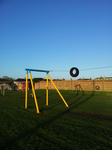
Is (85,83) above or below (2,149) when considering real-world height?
above

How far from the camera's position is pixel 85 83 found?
29703 millimetres

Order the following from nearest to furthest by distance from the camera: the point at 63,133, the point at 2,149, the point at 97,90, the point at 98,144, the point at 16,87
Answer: the point at 2,149 < the point at 98,144 < the point at 63,133 < the point at 97,90 < the point at 16,87

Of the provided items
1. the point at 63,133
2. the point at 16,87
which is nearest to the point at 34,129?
the point at 63,133

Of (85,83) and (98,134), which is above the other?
(85,83)

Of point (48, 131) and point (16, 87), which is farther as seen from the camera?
point (16, 87)

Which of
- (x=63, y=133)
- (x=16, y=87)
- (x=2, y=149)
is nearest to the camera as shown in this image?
(x=2, y=149)

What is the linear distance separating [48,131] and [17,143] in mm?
1292

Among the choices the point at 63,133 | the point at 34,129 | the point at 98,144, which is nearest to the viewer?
the point at 98,144

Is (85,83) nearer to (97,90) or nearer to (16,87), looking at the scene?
(97,90)

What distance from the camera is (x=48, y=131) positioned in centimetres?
504

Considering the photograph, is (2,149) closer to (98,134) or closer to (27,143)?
(27,143)

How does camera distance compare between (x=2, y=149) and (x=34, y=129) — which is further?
(x=34, y=129)

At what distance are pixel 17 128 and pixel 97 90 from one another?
24281mm

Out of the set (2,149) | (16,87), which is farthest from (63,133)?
(16,87)
